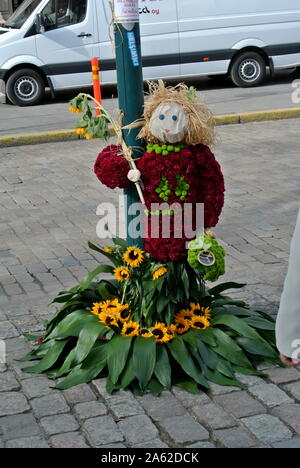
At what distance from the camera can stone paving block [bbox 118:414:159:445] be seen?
3768mm

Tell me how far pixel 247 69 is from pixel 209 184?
11.6 metres

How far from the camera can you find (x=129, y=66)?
4379 millimetres

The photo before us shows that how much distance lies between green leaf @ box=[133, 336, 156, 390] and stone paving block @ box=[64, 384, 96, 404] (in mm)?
260

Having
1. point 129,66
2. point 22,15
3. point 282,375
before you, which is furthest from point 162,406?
point 22,15

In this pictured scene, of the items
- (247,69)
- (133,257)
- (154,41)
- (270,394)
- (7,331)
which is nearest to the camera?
(270,394)

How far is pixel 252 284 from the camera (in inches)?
225

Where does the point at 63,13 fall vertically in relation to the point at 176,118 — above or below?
above

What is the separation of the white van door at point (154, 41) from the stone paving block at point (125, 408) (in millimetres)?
10988

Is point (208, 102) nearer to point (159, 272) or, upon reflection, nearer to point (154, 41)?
point (154, 41)

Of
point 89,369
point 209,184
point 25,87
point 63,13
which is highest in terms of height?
point 63,13

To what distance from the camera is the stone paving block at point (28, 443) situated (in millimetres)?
3742

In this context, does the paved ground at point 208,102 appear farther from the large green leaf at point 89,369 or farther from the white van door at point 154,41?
the large green leaf at point 89,369

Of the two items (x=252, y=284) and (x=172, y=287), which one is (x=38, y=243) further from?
(x=172, y=287)

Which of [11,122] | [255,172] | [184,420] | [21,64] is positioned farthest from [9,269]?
[21,64]
